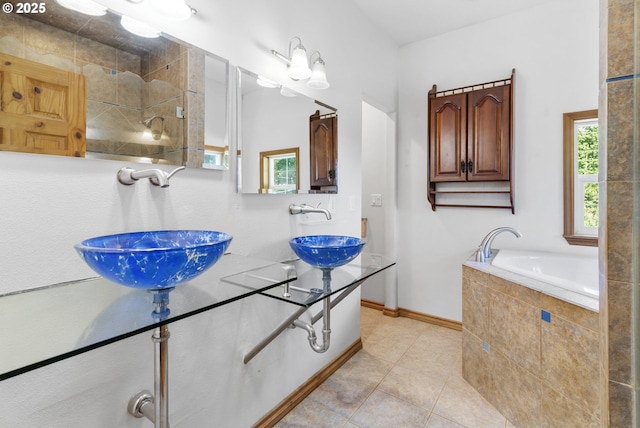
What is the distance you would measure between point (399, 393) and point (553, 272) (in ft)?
4.75

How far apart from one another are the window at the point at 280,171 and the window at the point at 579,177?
2138 mm

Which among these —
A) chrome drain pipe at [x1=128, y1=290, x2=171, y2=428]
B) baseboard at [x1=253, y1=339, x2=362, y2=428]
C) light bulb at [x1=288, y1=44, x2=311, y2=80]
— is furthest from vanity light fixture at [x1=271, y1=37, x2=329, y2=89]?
baseboard at [x1=253, y1=339, x2=362, y2=428]

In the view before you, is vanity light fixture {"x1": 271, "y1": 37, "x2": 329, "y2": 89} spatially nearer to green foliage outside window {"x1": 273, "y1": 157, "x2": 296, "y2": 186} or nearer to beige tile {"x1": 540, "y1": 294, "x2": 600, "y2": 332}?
green foliage outside window {"x1": 273, "y1": 157, "x2": 296, "y2": 186}

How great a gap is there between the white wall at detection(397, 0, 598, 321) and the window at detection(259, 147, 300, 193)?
169 centimetres

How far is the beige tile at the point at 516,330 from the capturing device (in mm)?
1609

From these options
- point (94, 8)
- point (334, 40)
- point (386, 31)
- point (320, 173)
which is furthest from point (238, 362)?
point (386, 31)

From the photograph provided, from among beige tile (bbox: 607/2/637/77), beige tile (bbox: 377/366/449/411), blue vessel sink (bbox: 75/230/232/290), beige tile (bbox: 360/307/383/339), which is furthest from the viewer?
beige tile (bbox: 360/307/383/339)

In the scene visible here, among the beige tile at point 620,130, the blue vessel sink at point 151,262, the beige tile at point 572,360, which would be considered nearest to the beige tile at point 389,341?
the beige tile at point 572,360

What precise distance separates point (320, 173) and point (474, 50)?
1.99 meters

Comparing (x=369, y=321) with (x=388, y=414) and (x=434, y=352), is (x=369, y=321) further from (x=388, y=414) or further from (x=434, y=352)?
(x=388, y=414)

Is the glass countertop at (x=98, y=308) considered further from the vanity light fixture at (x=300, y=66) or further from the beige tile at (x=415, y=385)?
the beige tile at (x=415, y=385)

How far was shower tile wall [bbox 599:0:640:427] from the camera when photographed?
0.56 meters

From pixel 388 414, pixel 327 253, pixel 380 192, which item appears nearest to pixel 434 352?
pixel 388 414

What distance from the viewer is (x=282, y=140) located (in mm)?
1752
